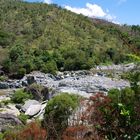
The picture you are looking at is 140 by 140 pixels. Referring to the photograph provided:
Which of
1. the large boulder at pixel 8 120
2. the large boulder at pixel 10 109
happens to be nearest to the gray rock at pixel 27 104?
the large boulder at pixel 10 109

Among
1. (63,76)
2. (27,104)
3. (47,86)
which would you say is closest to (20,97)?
(27,104)

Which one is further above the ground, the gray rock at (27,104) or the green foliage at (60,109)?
the green foliage at (60,109)

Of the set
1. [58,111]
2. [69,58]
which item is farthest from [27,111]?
[69,58]

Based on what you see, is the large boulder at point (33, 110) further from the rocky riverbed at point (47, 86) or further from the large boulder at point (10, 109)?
the large boulder at point (10, 109)

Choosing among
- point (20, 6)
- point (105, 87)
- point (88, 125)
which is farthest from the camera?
point (20, 6)

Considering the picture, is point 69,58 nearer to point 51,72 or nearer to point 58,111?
point 51,72

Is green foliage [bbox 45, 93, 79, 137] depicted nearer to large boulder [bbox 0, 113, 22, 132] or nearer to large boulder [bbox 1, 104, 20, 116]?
large boulder [bbox 0, 113, 22, 132]

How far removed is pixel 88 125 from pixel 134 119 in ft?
49.7

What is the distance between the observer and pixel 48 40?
113688mm

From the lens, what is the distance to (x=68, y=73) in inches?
3337

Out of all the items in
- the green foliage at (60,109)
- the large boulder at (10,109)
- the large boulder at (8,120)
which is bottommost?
the large boulder at (10,109)

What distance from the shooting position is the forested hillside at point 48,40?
88.4 m

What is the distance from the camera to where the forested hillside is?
3482 inches

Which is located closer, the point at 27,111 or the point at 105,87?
the point at 27,111
